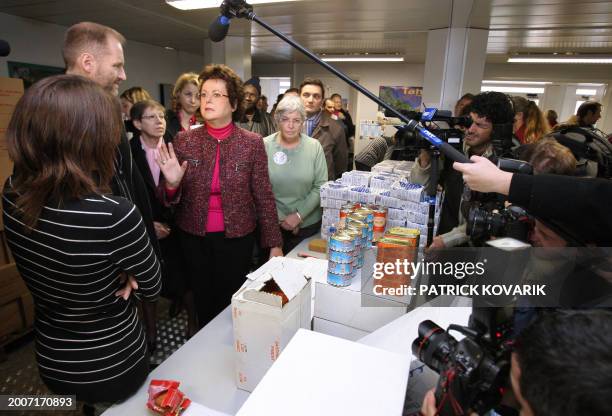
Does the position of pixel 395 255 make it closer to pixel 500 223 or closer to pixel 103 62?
pixel 500 223

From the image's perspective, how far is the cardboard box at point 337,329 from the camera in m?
1.26

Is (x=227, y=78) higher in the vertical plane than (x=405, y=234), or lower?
higher

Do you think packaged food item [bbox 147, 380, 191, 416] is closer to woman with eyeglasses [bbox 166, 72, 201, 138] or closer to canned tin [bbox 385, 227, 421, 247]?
canned tin [bbox 385, 227, 421, 247]

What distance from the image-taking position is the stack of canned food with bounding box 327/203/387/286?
1.23 meters

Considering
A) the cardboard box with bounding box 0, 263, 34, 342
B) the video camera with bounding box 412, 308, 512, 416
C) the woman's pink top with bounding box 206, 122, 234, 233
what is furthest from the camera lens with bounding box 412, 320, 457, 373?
the cardboard box with bounding box 0, 263, 34, 342

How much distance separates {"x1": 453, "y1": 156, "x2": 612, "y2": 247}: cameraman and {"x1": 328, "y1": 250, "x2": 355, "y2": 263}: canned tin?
513mm

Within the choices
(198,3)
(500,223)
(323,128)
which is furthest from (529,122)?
(198,3)

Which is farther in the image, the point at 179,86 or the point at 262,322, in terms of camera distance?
the point at 179,86

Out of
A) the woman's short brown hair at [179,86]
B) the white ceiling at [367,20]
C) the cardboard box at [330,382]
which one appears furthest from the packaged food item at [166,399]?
the white ceiling at [367,20]

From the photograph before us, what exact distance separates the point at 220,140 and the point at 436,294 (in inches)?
46.4

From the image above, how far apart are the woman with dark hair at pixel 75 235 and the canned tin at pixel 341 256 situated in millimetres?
577

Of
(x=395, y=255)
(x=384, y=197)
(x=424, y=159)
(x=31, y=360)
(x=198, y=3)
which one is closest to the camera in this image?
(x=395, y=255)

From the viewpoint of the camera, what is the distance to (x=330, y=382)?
720 millimetres

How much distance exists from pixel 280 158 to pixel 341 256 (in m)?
1.04
